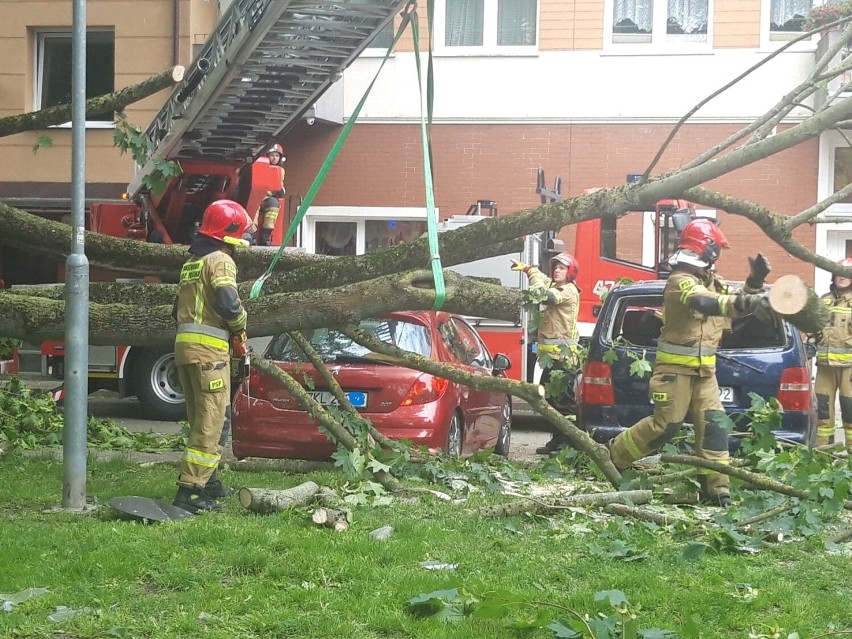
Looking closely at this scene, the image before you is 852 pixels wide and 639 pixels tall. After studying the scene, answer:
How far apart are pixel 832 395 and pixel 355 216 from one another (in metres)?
10.1

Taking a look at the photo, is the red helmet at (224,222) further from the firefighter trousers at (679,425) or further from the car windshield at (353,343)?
the firefighter trousers at (679,425)

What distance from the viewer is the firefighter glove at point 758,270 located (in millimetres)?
7148

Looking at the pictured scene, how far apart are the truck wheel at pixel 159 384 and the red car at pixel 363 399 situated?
Result: 4.25 metres

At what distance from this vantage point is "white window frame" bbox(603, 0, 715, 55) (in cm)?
1950

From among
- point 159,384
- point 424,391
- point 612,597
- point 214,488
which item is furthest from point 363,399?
point 159,384

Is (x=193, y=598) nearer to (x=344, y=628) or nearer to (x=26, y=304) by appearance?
(x=344, y=628)

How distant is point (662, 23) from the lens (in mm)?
19734

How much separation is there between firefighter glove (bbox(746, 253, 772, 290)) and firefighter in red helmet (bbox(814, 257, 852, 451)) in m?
4.36

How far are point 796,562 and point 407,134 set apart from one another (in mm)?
14967

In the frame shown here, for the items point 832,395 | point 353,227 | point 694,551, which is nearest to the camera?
point 694,551

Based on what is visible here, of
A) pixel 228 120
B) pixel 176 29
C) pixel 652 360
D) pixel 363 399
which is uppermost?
→ pixel 176 29

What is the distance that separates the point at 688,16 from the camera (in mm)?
19656

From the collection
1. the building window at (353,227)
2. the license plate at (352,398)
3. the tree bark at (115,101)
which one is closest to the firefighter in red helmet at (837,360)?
the license plate at (352,398)

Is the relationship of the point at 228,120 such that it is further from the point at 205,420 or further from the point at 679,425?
the point at 679,425
